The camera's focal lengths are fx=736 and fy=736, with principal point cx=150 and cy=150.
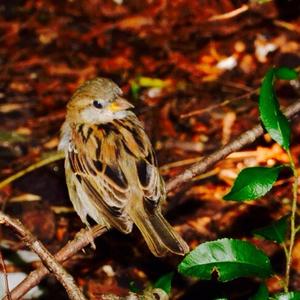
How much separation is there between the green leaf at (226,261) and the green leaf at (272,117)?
0.55m

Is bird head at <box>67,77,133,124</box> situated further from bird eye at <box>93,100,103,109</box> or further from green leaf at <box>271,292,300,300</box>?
green leaf at <box>271,292,300,300</box>

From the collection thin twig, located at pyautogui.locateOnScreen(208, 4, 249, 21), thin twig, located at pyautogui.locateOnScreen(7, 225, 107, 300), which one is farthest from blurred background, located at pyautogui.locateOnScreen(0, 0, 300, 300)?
thin twig, located at pyautogui.locateOnScreen(7, 225, 107, 300)

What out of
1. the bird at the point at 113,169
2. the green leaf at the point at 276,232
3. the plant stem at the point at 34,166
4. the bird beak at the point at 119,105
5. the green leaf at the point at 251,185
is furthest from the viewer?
the plant stem at the point at 34,166

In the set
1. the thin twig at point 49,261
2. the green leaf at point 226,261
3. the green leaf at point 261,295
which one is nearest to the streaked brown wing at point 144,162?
the green leaf at point 226,261

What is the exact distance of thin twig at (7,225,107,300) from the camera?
12.0 ft

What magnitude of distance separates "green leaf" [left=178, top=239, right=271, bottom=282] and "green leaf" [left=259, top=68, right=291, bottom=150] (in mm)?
547

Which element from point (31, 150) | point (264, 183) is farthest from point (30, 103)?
point (264, 183)

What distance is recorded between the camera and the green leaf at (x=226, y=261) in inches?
128

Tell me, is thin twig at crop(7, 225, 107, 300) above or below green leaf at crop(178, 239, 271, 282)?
below

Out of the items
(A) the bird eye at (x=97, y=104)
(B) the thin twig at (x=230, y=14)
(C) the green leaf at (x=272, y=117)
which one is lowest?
(B) the thin twig at (x=230, y=14)

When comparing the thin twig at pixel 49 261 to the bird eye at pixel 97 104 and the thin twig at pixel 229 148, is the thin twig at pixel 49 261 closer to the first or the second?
the thin twig at pixel 229 148

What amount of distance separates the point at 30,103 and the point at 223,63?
6.61ft

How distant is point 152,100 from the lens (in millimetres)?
7180

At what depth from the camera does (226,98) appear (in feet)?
23.0
